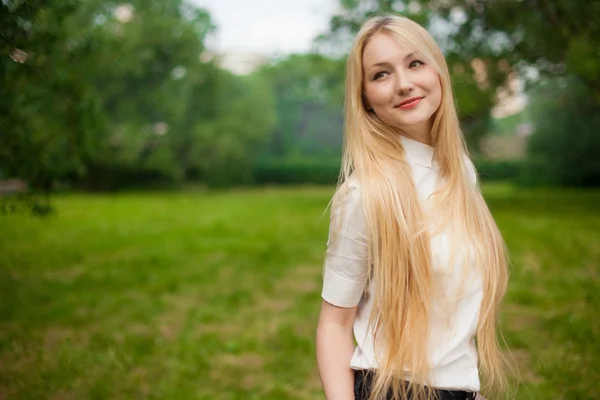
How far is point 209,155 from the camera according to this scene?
34844mm

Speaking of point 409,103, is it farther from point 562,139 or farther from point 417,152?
point 562,139

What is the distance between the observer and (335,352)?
1.62 m

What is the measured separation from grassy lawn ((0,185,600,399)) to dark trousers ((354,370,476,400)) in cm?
121

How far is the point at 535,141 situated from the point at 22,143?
23.7m

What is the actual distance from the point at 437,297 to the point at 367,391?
324mm

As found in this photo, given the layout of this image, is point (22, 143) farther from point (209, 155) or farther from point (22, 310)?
point (209, 155)

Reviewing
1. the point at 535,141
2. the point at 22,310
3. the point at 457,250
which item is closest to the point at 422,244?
the point at 457,250

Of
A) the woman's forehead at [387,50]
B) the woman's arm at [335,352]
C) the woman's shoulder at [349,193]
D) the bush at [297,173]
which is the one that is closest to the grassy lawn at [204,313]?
the woman's arm at [335,352]

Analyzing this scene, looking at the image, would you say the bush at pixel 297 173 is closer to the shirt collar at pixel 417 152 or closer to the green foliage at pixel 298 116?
the green foliage at pixel 298 116

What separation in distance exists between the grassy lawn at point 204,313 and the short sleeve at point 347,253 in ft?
4.89

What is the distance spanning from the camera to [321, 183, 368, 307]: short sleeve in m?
1.58

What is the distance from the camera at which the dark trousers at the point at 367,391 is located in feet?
5.30

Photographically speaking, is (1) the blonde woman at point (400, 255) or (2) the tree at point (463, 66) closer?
(1) the blonde woman at point (400, 255)

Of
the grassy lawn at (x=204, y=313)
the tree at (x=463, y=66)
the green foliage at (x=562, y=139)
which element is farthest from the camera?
the green foliage at (x=562, y=139)
